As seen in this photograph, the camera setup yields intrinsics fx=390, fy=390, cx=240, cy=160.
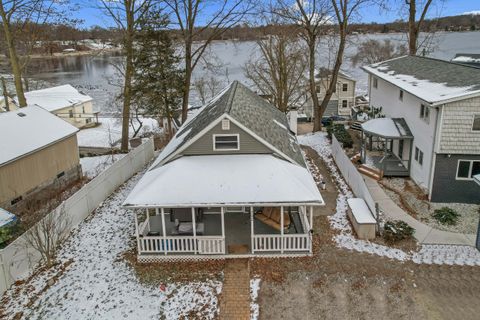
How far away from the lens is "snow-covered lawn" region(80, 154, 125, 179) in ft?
81.2

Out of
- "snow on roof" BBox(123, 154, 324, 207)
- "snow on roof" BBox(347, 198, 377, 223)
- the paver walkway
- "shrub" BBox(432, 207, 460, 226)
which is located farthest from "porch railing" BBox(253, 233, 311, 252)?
"shrub" BBox(432, 207, 460, 226)

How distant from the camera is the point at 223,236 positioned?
13227 millimetres

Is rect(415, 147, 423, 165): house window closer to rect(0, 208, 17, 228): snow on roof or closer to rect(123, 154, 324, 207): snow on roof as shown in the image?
rect(123, 154, 324, 207): snow on roof

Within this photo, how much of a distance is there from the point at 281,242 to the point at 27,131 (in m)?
14.5

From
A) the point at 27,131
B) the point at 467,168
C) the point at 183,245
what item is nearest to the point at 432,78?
the point at 467,168

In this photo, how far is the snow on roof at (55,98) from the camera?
43.6m

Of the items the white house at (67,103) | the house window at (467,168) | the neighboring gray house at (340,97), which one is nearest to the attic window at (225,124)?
the house window at (467,168)

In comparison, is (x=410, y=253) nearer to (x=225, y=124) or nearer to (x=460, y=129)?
(x=460, y=129)

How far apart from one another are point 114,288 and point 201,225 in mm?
3580

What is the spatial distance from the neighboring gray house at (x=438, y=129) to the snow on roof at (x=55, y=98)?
35.8 meters

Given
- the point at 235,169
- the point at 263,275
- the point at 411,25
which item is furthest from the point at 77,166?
the point at 411,25

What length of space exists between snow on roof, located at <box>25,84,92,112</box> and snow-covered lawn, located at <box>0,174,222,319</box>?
111 feet

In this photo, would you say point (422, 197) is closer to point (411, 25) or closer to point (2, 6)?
point (411, 25)

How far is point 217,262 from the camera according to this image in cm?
1330
